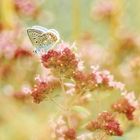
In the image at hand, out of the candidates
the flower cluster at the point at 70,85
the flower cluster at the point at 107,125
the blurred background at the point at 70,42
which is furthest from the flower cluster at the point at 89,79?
the blurred background at the point at 70,42

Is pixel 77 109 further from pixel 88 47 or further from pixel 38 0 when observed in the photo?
pixel 38 0

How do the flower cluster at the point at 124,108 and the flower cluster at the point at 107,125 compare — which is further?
the flower cluster at the point at 124,108

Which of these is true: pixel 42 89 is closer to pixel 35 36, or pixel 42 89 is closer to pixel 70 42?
pixel 35 36

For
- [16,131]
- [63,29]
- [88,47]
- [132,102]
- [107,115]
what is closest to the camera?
[16,131]

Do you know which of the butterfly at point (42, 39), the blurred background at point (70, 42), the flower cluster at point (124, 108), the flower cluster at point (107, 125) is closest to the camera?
the flower cluster at point (107, 125)

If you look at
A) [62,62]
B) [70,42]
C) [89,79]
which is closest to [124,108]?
[89,79]

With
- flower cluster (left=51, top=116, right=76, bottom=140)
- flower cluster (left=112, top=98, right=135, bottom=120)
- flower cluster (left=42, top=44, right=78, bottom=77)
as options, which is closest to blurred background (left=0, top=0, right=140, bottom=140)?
flower cluster (left=112, top=98, right=135, bottom=120)

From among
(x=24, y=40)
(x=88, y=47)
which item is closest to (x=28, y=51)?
(x=24, y=40)

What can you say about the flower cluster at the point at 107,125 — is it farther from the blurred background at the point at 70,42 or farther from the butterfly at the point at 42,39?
the blurred background at the point at 70,42

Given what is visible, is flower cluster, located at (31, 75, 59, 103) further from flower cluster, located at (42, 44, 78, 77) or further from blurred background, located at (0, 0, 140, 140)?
blurred background, located at (0, 0, 140, 140)
